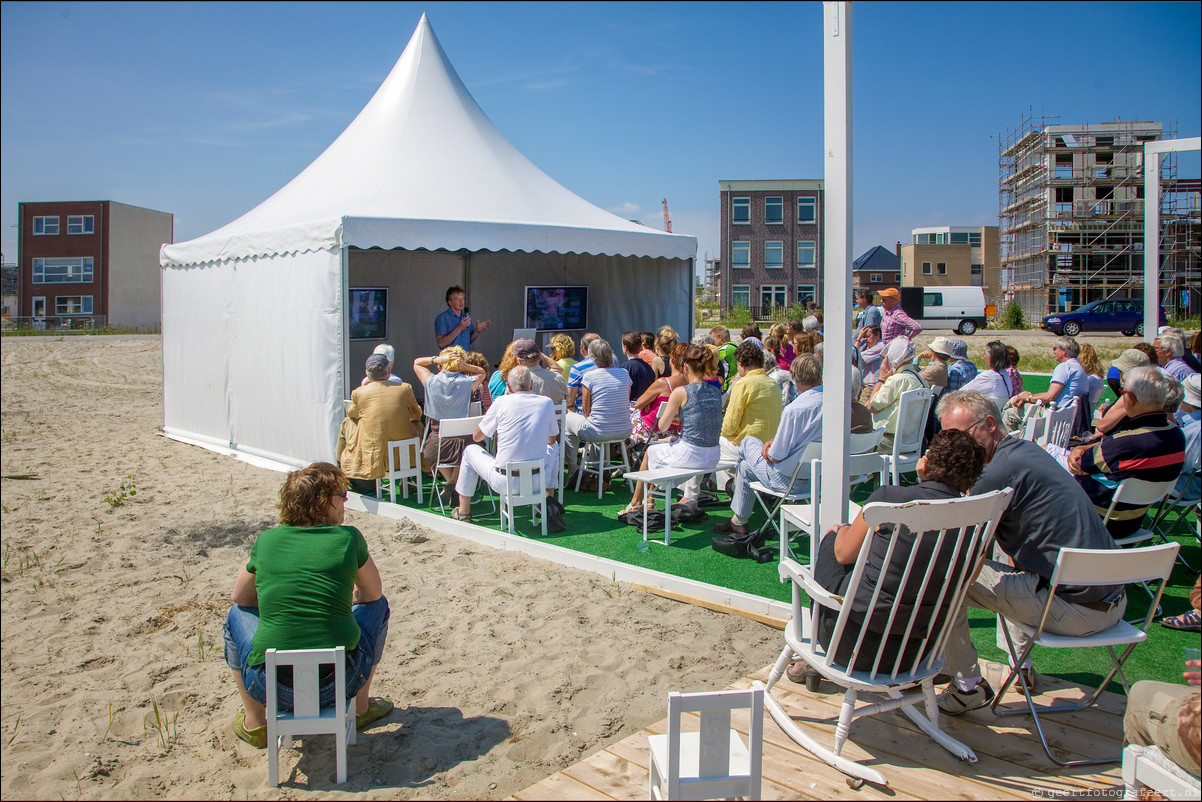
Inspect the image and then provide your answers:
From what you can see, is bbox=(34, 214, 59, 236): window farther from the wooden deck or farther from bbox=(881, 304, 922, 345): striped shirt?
the wooden deck

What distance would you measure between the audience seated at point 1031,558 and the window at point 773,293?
44851mm

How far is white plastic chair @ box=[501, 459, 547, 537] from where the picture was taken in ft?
17.7

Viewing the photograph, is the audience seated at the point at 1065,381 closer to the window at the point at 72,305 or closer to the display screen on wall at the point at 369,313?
the display screen on wall at the point at 369,313

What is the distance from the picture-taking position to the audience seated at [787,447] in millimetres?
4809

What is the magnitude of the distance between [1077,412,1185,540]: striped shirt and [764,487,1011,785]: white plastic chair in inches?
69.4

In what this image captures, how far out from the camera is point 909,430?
19.6 ft

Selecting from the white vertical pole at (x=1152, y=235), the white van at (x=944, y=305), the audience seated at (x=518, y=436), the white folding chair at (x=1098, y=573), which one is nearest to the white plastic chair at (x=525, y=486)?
the audience seated at (x=518, y=436)

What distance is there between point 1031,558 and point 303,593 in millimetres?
2455

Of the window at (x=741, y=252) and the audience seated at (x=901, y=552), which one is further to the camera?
the window at (x=741, y=252)

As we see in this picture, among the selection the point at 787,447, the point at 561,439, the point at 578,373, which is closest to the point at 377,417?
the point at 561,439

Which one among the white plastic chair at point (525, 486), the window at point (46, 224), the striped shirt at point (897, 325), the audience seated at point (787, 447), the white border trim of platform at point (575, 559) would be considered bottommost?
the white border trim of platform at point (575, 559)

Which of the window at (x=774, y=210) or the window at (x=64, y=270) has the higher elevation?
the window at (x=774, y=210)

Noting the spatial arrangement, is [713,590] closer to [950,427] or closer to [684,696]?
[950,427]

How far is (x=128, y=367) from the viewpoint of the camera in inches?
784
